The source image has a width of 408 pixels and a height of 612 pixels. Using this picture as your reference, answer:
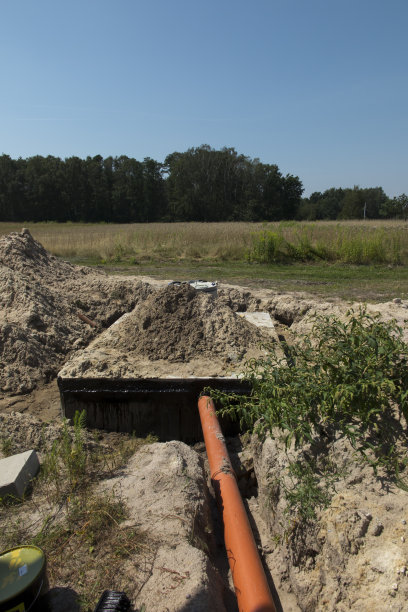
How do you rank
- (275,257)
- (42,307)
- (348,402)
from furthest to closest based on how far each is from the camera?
1. (275,257)
2. (42,307)
3. (348,402)

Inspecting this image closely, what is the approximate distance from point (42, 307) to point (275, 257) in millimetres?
9821

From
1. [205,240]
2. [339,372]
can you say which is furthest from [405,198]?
[339,372]

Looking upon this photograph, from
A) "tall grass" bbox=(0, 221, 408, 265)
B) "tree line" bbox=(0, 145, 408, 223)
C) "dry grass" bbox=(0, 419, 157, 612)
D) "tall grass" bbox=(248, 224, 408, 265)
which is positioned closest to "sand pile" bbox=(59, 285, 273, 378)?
"dry grass" bbox=(0, 419, 157, 612)

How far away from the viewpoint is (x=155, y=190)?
2616 inches

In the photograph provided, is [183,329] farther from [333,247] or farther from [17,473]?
[333,247]

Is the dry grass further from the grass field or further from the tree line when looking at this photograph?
the tree line

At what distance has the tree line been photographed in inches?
2234

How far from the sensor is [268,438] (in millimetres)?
3229

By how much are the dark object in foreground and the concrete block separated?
1107 mm

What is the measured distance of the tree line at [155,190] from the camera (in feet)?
186

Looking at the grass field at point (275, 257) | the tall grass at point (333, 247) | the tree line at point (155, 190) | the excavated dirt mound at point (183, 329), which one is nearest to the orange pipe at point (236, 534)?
the excavated dirt mound at point (183, 329)

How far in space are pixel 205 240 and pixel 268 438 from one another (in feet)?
47.4

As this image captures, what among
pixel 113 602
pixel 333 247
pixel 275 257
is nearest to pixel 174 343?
pixel 113 602

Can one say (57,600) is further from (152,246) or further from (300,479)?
(152,246)
